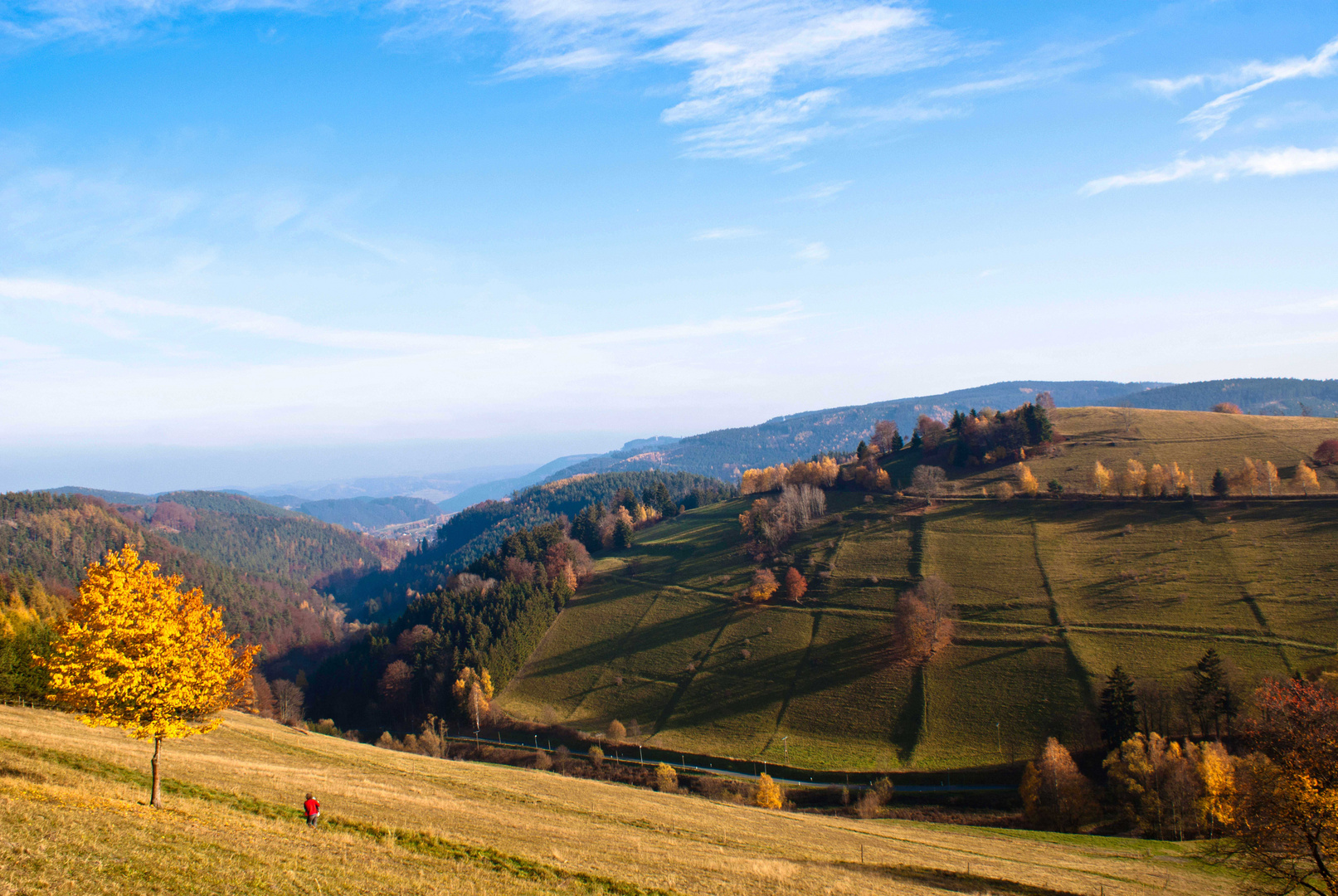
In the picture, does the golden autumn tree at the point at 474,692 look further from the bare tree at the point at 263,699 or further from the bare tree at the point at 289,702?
the bare tree at the point at 263,699

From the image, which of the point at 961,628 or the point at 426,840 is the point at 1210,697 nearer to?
the point at 961,628

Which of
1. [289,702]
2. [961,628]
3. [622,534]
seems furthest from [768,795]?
[622,534]

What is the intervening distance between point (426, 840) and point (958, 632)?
288 feet

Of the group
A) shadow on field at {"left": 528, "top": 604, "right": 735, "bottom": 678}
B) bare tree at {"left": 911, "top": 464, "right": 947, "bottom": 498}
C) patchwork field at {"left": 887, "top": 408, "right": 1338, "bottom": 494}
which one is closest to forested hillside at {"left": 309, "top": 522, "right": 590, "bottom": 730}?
shadow on field at {"left": 528, "top": 604, "right": 735, "bottom": 678}

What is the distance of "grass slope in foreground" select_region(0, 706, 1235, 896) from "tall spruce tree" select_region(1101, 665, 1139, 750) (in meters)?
22.7

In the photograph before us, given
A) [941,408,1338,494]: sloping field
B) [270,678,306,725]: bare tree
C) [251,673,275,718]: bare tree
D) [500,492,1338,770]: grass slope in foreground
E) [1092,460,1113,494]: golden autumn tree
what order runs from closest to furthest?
[500,492,1338,770]: grass slope in foreground → [251,673,275,718]: bare tree → [270,678,306,725]: bare tree → [1092,460,1113,494]: golden autumn tree → [941,408,1338,494]: sloping field

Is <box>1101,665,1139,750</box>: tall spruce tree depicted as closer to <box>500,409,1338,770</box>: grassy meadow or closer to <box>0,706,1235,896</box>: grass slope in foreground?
<box>500,409,1338,770</box>: grassy meadow

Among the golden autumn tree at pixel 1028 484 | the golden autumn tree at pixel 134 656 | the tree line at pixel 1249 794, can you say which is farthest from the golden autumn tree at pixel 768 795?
the golden autumn tree at pixel 1028 484

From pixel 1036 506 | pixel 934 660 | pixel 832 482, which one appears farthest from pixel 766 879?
pixel 832 482

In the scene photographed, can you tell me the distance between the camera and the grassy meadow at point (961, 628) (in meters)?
77.1

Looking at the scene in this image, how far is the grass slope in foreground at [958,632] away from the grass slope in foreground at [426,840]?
29748 millimetres

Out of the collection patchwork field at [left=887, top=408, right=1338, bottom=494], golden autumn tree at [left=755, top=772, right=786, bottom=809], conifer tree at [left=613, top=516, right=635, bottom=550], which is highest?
patchwork field at [left=887, top=408, right=1338, bottom=494]

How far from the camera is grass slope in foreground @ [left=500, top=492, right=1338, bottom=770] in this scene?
253 ft

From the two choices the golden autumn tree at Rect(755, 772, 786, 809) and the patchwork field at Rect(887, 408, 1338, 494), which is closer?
the golden autumn tree at Rect(755, 772, 786, 809)
